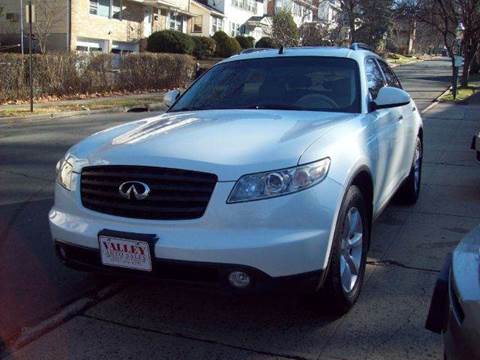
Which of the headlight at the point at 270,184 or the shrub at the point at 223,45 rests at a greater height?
the shrub at the point at 223,45

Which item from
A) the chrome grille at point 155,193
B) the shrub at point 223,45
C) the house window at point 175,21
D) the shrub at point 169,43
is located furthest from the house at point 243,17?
the chrome grille at point 155,193

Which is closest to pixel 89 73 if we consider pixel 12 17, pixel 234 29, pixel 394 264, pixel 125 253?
pixel 12 17

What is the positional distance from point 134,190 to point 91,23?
1312 inches

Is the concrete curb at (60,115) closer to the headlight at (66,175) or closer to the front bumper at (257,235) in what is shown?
the headlight at (66,175)

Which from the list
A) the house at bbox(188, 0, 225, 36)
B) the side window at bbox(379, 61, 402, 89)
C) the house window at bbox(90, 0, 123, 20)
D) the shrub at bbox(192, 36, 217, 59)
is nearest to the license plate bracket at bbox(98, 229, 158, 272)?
the side window at bbox(379, 61, 402, 89)

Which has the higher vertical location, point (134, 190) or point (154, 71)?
point (154, 71)

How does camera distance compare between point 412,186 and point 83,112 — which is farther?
point 83,112

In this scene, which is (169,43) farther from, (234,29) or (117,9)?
(234,29)

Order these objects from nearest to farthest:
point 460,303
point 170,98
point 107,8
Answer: point 460,303, point 170,98, point 107,8

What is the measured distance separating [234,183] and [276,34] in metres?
37.0

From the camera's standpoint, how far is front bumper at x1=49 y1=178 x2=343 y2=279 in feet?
10.1

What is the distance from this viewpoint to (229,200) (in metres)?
3.12

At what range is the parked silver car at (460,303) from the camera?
208cm

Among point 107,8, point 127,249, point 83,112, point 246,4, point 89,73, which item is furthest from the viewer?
point 246,4
